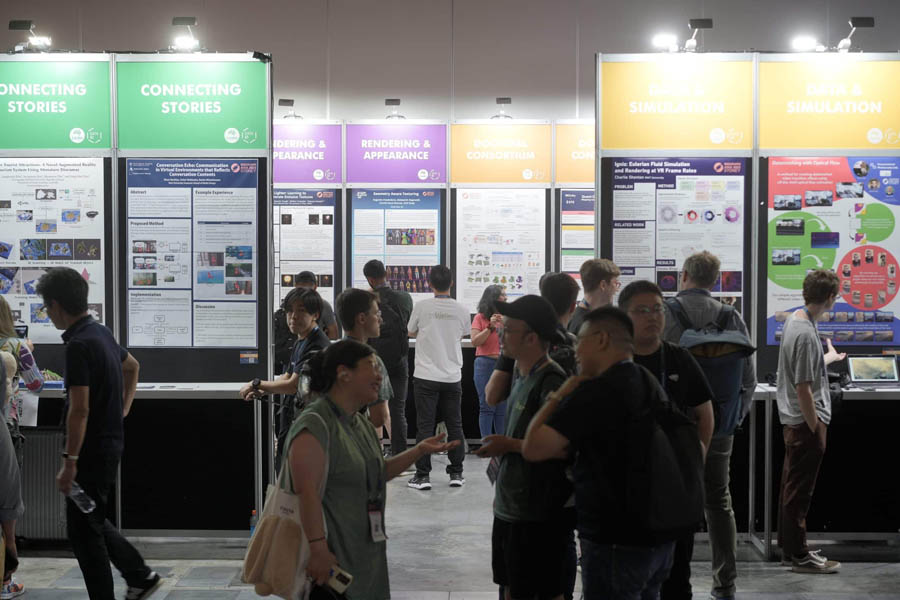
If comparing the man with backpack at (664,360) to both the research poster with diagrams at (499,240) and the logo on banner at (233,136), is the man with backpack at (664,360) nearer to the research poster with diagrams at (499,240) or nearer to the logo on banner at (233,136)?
the logo on banner at (233,136)

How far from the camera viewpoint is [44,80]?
5.42 metres

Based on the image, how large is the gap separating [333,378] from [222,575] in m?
2.73

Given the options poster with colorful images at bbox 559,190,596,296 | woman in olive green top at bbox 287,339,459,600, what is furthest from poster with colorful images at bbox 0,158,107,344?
poster with colorful images at bbox 559,190,596,296

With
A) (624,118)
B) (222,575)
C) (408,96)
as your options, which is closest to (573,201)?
(408,96)

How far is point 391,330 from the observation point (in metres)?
7.11

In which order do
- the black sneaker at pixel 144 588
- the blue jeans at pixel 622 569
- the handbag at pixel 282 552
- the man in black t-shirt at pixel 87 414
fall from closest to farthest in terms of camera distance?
the handbag at pixel 282 552, the blue jeans at pixel 622 569, the man in black t-shirt at pixel 87 414, the black sneaker at pixel 144 588

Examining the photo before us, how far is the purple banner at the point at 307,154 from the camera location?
848 centimetres

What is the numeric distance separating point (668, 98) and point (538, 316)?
2845 millimetres

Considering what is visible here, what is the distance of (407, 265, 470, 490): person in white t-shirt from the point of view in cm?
697

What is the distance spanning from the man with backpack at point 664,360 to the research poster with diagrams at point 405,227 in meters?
5.06

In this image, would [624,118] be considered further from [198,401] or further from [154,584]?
[154,584]

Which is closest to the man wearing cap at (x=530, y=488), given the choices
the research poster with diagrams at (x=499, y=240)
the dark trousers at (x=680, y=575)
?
the dark trousers at (x=680, y=575)

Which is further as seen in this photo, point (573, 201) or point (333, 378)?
point (573, 201)

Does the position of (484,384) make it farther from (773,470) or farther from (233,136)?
(233,136)
